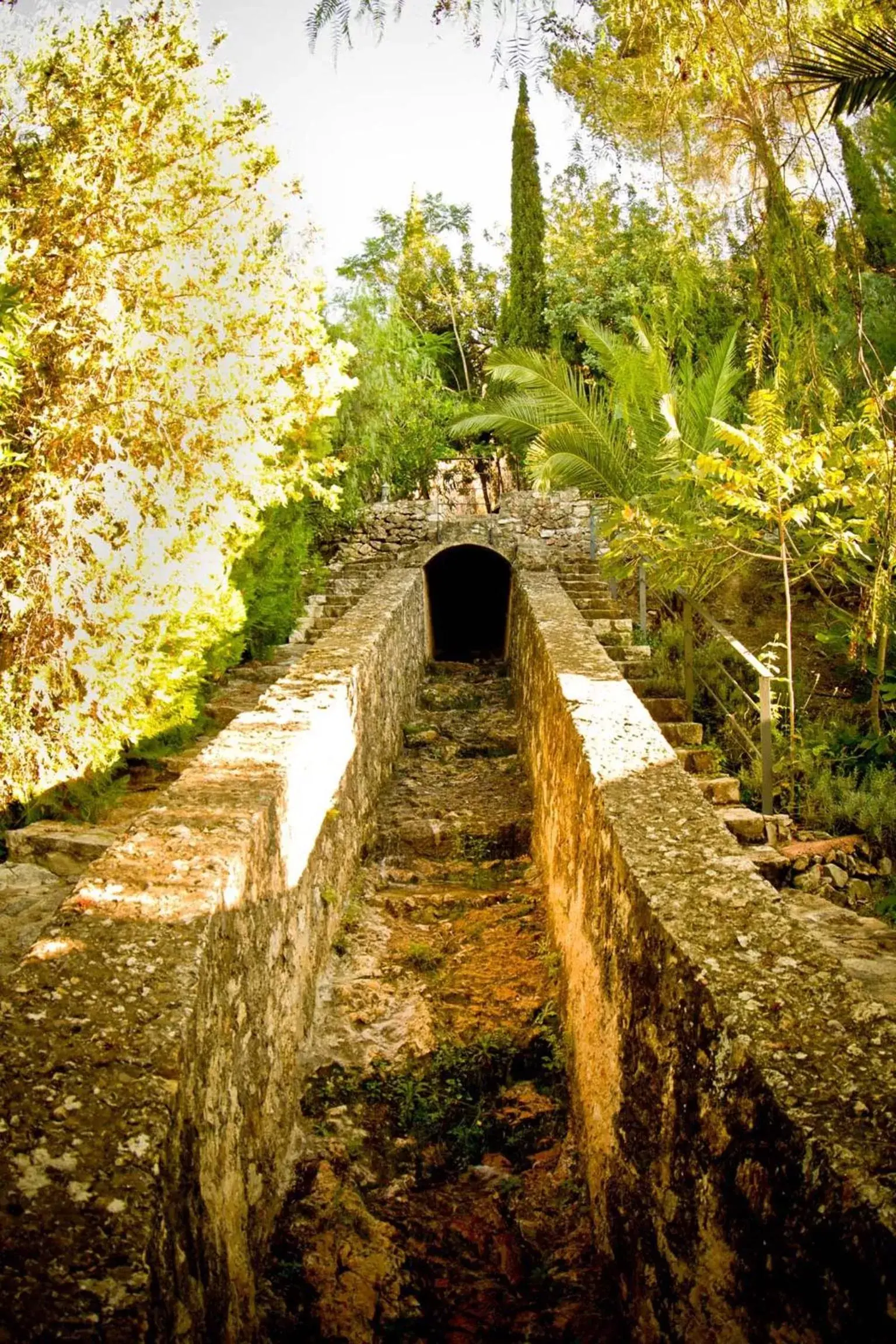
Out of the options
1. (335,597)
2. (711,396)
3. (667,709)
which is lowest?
(667,709)

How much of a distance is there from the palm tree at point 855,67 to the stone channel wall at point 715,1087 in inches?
103

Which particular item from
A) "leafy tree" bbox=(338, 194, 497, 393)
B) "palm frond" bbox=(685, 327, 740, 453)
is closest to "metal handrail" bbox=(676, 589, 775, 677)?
"palm frond" bbox=(685, 327, 740, 453)

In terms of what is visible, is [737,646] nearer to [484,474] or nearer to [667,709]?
[667,709]

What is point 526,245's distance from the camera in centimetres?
1803

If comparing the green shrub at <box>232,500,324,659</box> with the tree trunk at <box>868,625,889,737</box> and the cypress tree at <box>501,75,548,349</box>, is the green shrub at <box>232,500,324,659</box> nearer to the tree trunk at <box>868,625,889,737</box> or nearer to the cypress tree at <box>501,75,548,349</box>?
the tree trunk at <box>868,625,889,737</box>

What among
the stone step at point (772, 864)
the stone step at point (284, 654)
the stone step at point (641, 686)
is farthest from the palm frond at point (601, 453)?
the stone step at point (772, 864)

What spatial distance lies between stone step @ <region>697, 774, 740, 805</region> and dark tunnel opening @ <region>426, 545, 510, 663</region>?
748 centimetres

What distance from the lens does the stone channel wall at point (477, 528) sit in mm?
11836

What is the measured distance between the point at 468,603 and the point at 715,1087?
1349 centimetres

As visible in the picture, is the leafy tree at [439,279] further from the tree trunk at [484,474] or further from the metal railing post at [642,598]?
the metal railing post at [642,598]

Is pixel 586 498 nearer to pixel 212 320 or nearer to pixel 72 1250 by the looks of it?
pixel 212 320

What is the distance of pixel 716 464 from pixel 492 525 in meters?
6.65

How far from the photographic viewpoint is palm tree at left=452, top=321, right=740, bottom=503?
782 centimetres

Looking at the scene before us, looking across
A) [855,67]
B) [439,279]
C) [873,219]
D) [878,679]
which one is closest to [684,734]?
[878,679]
